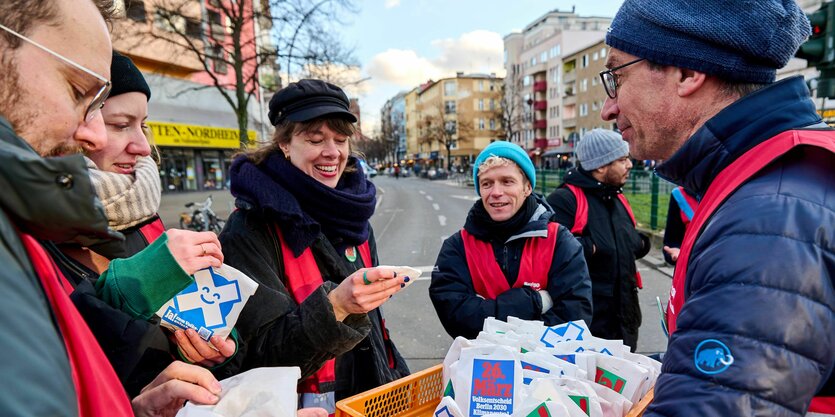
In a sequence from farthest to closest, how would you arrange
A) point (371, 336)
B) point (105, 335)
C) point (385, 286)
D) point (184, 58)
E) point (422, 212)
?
point (184, 58) → point (422, 212) → point (371, 336) → point (385, 286) → point (105, 335)

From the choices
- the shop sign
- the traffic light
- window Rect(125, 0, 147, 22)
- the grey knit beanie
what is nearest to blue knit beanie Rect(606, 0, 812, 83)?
the grey knit beanie

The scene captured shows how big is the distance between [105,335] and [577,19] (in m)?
82.8

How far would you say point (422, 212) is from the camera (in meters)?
18.8

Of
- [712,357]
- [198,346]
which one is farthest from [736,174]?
[198,346]

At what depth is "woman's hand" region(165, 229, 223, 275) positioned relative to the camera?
121 centimetres

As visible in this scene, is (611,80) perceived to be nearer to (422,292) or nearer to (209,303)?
(209,303)

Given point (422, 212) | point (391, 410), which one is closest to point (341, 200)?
point (391, 410)

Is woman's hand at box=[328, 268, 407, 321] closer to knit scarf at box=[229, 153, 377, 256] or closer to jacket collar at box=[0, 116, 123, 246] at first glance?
knit scarf at box=[229, 153, 377, 256]

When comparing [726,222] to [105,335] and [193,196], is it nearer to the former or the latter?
[105,335]

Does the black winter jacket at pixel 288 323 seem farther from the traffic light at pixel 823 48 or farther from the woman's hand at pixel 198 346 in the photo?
the traffic light at pixel 823 48

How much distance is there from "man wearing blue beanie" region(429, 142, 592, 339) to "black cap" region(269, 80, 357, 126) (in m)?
1.14

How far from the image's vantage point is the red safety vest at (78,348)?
2.32ft

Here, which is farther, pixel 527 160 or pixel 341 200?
pixel 527 160

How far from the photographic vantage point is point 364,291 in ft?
5.56
